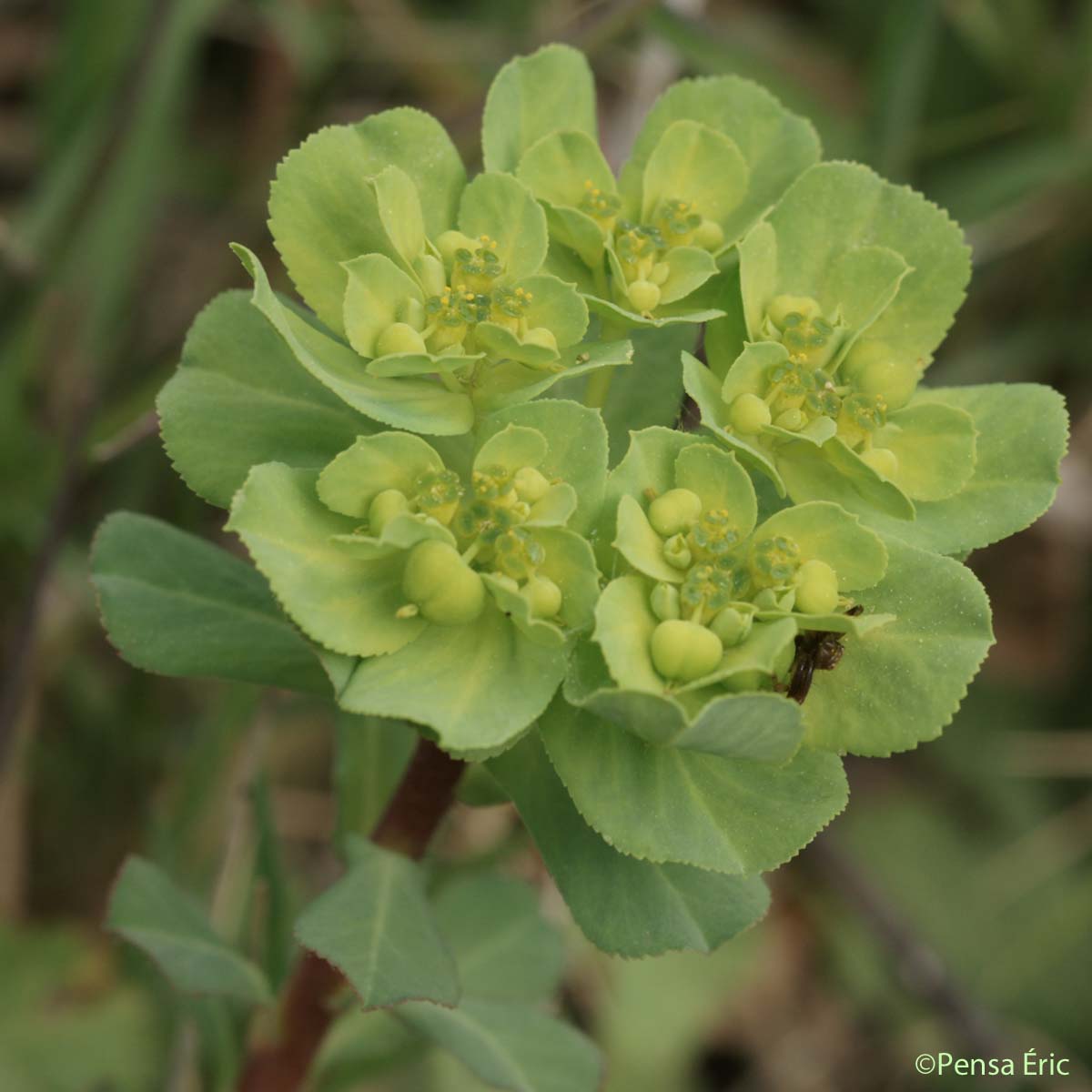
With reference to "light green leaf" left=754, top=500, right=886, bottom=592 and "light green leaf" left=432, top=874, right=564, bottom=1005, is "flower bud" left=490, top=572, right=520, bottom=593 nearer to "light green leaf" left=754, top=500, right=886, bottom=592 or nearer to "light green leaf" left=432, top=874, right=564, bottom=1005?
"light green leaf" left=754, top=500, right=886, bottom=592

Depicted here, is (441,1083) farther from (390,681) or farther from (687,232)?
(687,232)

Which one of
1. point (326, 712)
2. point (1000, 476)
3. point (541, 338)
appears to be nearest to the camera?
point (541, 338)

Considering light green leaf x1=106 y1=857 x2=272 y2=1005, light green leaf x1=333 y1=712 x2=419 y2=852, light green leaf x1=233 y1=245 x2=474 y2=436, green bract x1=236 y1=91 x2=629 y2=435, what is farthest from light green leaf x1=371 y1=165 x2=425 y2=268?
light green leaf x1=106 y1=857 x2=272 y2=1005

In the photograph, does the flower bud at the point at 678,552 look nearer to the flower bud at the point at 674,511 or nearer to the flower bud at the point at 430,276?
the flower bud at the point at 674,511

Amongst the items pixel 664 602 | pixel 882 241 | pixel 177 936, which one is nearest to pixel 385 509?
pixel 664 602

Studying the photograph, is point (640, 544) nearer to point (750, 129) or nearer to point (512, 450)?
point (512, 450)

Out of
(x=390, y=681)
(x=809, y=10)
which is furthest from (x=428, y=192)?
(x=809, y=10)

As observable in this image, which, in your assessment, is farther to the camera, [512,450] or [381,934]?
[381,934]
